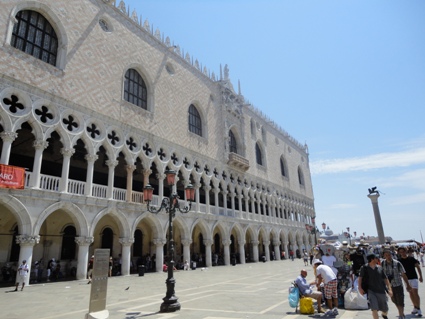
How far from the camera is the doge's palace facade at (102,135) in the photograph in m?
12.8

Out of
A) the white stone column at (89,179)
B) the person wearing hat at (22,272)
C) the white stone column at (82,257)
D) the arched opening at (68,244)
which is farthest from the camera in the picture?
the arched opening at (68,244)

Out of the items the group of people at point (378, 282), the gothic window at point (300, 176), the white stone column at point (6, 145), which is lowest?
the group of people at point (378, 282)

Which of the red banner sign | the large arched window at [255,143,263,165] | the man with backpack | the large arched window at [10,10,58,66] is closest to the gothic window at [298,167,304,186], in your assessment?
the large arched window at [255,143,263,165]

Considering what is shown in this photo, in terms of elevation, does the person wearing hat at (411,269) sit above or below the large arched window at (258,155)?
below

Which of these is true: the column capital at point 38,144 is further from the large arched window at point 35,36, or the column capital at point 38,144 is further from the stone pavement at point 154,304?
the stone pavement at point 154,304

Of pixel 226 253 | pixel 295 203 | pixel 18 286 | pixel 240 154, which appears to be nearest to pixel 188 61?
pixel 240 154

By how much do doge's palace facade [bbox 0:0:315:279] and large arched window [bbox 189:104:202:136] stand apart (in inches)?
4.6

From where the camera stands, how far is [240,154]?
94.9ft

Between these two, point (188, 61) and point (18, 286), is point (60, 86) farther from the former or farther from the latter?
point (188, 61)

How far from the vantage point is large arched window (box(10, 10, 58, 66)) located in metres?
13.4

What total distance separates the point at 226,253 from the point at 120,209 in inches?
→ 444

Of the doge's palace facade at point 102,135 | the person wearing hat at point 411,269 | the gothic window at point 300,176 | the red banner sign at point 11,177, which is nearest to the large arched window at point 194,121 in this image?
the doge's palace facade at point 102,135

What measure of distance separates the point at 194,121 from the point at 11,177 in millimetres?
14218

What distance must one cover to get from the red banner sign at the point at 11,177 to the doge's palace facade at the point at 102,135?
31 centimetres
